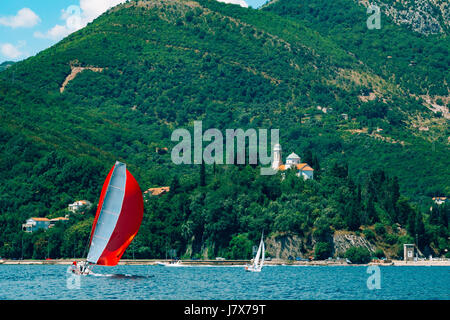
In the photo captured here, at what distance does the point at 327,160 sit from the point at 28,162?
60300 mm

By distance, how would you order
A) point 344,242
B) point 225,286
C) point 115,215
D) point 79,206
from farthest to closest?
1. point 79,206
2. point 344,242
3. point 225,286
4. point 115,215

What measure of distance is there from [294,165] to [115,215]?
73963 mm

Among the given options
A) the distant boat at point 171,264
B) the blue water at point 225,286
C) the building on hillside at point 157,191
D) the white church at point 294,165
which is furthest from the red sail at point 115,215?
the white church at point 294,165

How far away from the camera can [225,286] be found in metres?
78.6

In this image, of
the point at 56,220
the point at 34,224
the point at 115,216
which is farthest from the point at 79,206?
the point at 115,216

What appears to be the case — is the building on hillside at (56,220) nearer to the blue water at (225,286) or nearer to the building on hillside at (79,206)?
the building on hillside at (79,206)

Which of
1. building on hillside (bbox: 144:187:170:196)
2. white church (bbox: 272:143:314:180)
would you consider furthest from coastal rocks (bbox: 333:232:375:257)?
building on hillside (bbox: 144:187:170:196)

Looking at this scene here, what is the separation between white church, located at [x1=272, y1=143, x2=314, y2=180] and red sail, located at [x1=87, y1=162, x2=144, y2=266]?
69.9 m

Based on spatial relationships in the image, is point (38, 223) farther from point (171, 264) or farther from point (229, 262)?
point (229, 262)

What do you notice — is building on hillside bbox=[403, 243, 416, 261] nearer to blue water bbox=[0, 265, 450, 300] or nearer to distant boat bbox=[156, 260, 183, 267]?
blue water bbox=[0, 265, 450, 300]

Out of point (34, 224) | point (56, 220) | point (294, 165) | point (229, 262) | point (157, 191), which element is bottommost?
point (229, 262)

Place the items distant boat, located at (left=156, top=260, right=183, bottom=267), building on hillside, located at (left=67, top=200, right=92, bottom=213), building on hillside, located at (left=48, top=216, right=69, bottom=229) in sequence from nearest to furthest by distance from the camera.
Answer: distant boat, located at (left=156, top=260, right=183, bottom=267) < building on hillside, located at (left=48, top=216, right=69, bottom=229) < building on hillside, located at (left=67, top=200, right=92, bottom=213)

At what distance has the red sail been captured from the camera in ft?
250

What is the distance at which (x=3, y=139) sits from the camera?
168 m
